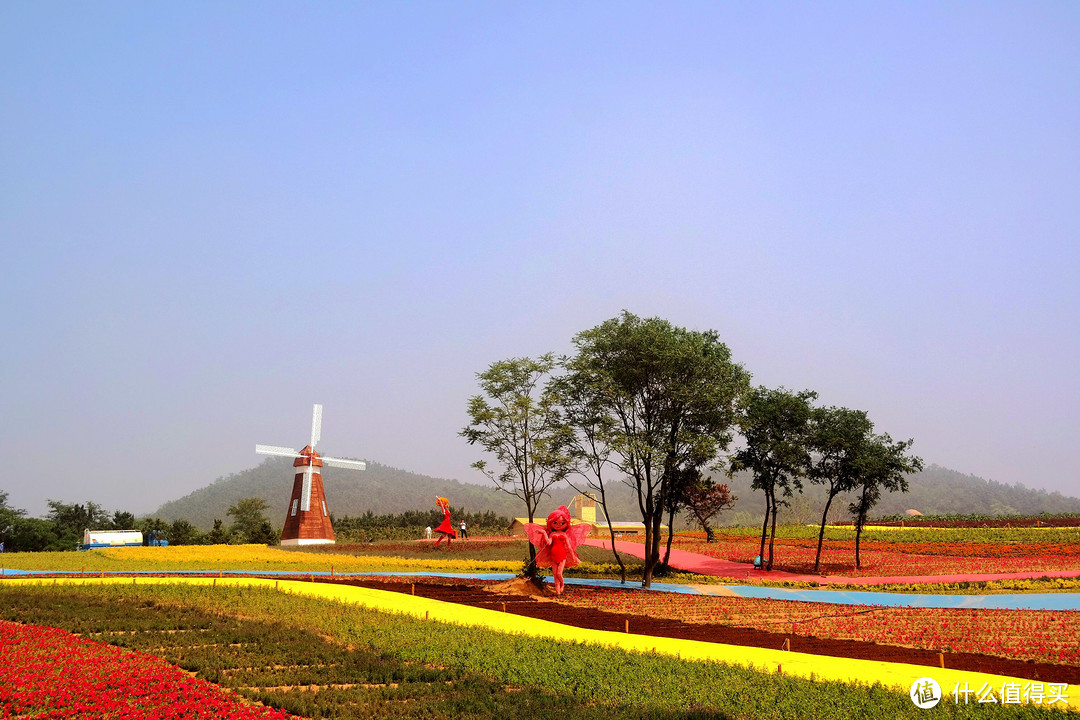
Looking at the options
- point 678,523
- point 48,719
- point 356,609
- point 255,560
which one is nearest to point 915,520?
point 255,560

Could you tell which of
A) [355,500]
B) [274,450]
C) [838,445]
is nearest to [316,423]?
[274,450]

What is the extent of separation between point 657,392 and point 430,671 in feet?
65.3

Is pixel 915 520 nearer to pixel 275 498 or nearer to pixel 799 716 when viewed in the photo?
pixel 799 716

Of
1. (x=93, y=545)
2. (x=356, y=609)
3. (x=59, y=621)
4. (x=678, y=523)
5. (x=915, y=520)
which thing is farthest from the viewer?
(x=678, y=523)

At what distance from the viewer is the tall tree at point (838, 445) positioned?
118 feet

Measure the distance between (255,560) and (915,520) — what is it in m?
50.4

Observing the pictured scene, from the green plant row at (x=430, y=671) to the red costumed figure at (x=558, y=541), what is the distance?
26.9ft

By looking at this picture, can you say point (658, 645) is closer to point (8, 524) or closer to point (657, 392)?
point (657, 392)

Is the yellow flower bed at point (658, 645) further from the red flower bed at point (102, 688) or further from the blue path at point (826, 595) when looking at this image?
the red flower bed at point (102, 688)

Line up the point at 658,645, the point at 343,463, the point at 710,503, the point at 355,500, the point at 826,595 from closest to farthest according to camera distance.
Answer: the point at 658,645, the point at 826,595, the point at 710,503, the point at 343,463, the point at 355,500

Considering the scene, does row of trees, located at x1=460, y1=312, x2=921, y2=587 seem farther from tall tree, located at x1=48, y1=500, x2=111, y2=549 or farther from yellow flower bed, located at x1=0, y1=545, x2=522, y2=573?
tall tree, located at x1=48, y1=500, x2=111, y2=549

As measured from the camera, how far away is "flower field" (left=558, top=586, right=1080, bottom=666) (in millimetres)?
15438

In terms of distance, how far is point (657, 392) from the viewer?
31125 mm

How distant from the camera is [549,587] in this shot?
87.4ft
